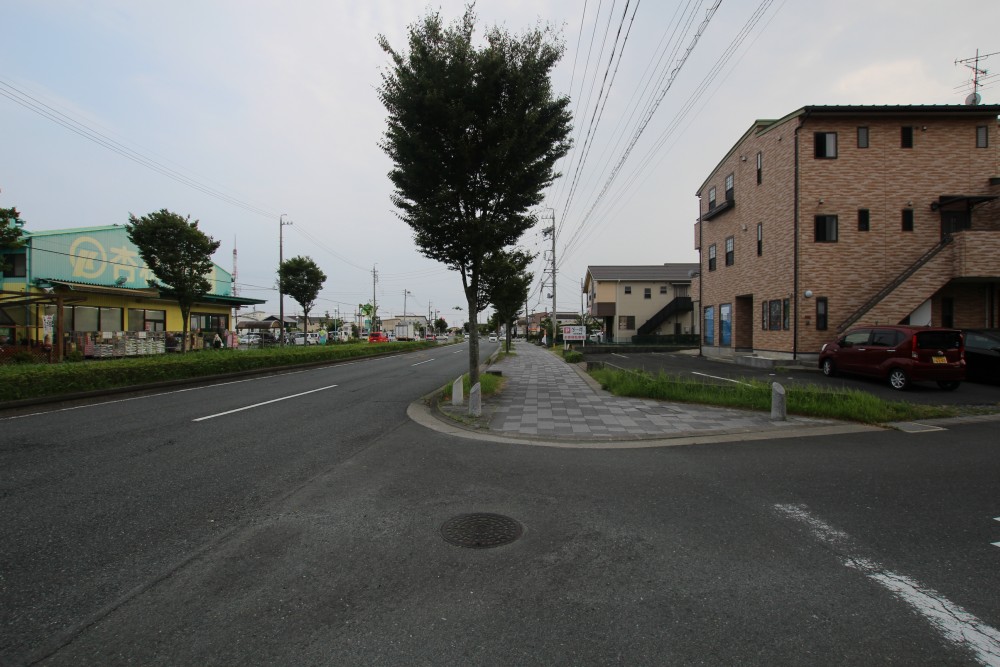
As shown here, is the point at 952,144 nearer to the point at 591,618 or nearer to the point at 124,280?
the point at 591,618

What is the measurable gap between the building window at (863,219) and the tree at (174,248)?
27.6 metres

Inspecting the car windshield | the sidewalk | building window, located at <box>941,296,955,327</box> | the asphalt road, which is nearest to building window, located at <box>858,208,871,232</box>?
building window, located at <box>941,296,955,327</box>

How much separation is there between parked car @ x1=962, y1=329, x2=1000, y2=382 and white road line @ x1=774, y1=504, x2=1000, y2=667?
13.0 meters

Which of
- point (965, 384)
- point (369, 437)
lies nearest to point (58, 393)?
point (369, 437)

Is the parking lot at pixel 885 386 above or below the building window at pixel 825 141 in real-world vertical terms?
below

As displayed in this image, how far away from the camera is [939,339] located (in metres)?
10.8

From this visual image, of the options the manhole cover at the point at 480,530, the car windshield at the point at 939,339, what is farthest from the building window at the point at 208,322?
the car windshield at the point at 939,339

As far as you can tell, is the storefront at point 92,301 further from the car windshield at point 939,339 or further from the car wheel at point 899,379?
the car windshield at point 939,339

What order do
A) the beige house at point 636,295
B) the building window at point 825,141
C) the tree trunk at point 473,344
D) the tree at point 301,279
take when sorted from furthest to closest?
1. the beige house at point 636,295
2. the tree at point 301,279
3. the building window at point 825,141
4. the tree trunk at point 473,344

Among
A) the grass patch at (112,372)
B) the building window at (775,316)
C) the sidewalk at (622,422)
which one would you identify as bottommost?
the sidewalk at (622,422)

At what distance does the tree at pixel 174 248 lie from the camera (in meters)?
19.4

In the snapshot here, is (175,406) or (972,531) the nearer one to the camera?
(972,531)

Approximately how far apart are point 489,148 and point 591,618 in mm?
8734

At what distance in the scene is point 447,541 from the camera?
336 centimetres
